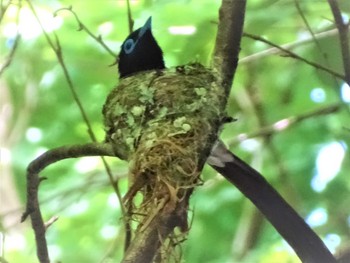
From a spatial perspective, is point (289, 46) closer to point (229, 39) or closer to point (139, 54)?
point (139, 54)

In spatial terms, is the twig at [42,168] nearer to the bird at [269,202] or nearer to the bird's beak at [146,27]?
the bird at [269,202]

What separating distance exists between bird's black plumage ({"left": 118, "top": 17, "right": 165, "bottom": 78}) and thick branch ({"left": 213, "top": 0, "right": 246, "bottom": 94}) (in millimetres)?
816

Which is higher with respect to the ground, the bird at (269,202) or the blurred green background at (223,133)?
the blurred green background at (223,133)

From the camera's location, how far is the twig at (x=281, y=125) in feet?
8.69

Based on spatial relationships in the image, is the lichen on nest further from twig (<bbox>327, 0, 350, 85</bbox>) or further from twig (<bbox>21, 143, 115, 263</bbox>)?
twig (<bbox>327, 0, 350, 85</bbox>)

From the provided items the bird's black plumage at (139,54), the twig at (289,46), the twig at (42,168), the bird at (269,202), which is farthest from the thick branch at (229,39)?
the bird's black plumage at (139,54)

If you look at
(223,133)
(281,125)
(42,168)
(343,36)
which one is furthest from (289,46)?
(42,168)

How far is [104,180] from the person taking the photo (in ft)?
9.27

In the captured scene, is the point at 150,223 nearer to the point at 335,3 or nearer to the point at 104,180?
the point at 335,3

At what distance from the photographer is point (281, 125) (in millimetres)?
2805

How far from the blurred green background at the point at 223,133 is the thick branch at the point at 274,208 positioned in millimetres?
395

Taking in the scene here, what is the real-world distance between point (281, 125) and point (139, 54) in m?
0.56

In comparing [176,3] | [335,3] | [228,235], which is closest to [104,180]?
[228,235]

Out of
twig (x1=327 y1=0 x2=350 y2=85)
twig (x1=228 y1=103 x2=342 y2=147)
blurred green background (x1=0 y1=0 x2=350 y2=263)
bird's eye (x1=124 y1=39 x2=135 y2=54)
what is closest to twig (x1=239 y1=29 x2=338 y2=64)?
blurred green background (x1=0 y1=0 x2=350 y2=263)
